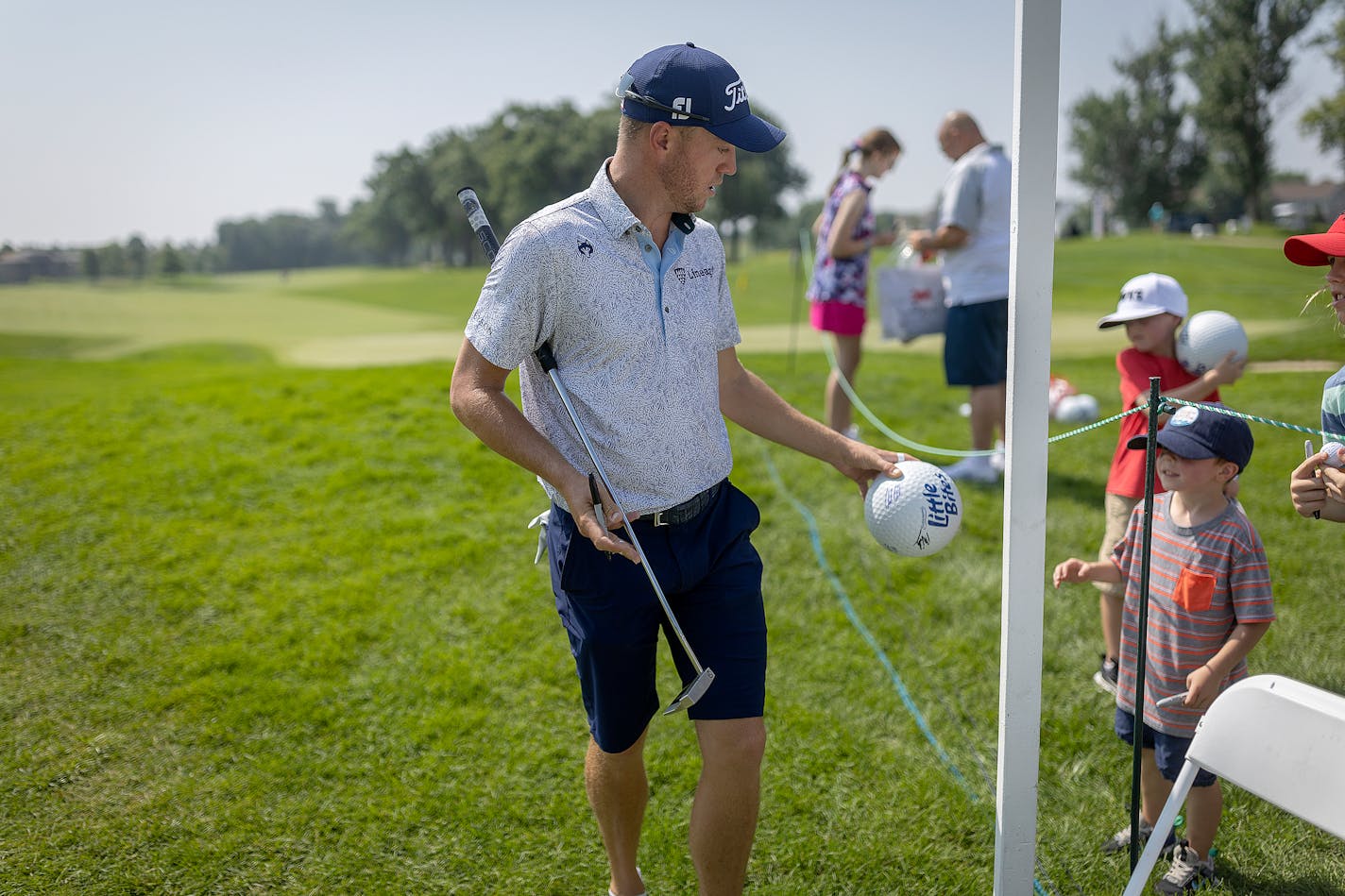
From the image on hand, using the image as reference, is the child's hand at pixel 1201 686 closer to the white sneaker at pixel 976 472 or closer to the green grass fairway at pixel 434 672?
the green grass fairway at pixel 434 672

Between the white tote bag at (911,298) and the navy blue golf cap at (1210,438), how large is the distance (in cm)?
426

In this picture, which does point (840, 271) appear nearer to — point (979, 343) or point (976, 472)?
point (979, 343)

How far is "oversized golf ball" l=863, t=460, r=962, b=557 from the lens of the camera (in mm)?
2572

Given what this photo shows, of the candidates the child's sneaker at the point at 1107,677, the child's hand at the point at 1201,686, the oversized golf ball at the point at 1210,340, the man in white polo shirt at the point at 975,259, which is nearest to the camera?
the child's hand at the point at 1201,686

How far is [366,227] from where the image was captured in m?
50.9

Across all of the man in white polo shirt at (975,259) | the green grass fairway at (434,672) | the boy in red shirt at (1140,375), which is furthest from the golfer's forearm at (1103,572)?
the man in white polo shirt at (975,259)

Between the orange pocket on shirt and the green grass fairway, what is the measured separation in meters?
0.72

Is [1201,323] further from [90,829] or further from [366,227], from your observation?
[366,227]

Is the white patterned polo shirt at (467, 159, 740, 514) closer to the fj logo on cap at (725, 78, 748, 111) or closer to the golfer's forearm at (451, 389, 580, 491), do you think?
the golfer's forearm at (451, 389, 580, 491)

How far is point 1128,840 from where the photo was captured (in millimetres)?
2969

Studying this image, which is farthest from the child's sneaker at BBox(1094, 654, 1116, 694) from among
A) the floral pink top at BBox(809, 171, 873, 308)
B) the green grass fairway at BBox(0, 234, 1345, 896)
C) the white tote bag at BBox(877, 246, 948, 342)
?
the floral pink top at BBox(809, 171, 873, 308)

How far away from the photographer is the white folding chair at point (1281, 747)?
164 centimetres

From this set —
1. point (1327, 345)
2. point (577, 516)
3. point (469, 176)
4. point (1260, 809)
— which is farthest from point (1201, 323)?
point (469, 176)

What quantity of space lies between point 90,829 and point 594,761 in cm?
181
